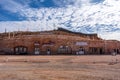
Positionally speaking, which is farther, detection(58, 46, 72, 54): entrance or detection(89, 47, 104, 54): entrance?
detection(89, 47, 104, 54): entrance

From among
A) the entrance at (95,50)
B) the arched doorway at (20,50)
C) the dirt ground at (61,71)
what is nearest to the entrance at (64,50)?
the entrance at (95,50)

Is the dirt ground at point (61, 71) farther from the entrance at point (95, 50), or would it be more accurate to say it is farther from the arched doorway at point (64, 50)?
the entrance at point (95, 50)

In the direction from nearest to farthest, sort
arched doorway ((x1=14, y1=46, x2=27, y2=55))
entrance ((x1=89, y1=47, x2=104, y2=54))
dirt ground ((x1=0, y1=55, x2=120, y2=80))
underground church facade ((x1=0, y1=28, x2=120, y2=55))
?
dirt ground ((x1=0, y1=55, x2=120, y2=80)), underground church facade ((x1=0, y1=28, x2=120, y2=55)), arched doorway ((x1=14, y1=46, x2=27, y2=55)), entrance ((x1=89, y1=47, x2=104, y2=54))

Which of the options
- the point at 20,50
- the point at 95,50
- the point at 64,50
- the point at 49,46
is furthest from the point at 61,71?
the point at 95,50

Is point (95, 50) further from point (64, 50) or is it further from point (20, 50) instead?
point (20, 50)

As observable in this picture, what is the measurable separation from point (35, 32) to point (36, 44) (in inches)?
643

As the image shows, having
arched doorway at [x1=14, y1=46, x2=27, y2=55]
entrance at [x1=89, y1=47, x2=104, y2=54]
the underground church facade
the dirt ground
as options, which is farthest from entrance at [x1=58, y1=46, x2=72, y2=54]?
the dirt ground

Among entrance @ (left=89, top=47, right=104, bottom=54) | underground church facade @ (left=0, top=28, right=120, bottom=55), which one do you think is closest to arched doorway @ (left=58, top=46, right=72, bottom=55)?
underground church facade @ (left=0, top=28, right=120, bottom=55)

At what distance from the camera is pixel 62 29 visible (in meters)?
99.6

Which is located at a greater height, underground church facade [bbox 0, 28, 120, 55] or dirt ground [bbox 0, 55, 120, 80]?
underground church facade [bbox 0, 28, 120, 55]

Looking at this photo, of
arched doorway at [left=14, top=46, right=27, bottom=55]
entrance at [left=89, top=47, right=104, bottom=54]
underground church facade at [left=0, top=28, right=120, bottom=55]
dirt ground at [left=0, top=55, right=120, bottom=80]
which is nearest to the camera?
dirt ground at [left=0, top=55, right=120, bottom=80]

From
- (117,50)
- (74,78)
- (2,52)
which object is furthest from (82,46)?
(74,78)

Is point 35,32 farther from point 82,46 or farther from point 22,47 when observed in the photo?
point 82,46

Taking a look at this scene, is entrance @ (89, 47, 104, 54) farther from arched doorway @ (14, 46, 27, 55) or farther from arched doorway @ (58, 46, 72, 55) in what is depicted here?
arched doorway @ (14, 46, 27, 55)
